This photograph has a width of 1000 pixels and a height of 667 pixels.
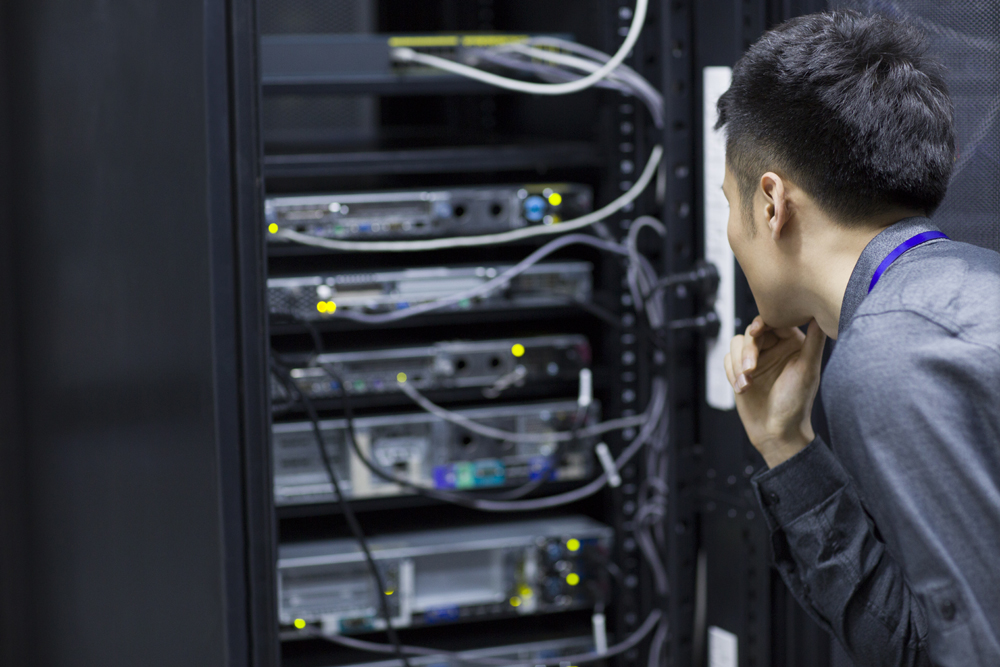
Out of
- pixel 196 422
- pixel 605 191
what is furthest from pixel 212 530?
pixel 605 191

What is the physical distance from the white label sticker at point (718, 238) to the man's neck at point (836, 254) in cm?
44

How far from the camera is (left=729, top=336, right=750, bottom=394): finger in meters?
0.92

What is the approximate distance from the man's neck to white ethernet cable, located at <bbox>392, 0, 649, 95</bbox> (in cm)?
56

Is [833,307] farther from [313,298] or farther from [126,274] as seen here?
[313,298]

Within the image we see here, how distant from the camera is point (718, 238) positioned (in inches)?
49.4

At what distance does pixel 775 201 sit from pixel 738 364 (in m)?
0.21

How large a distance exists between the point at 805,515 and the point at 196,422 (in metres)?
0.54

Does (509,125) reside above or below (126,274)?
above

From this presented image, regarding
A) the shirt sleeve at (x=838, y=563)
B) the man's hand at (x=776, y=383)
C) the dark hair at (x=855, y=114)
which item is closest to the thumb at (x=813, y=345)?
the man's hand at (x=776, y=383)

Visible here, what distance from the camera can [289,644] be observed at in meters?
1.44

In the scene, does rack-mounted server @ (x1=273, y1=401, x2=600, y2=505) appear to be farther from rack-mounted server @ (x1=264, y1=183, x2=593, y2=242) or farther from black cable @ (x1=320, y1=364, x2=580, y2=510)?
rack-mounted server @ (x1=264, y1=183, x2=593, y2=242)

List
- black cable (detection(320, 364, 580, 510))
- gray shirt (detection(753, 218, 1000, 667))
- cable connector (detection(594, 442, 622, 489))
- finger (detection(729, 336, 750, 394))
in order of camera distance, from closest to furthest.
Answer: gray shirt (detection(753, 218, 1000, 667))
finger (detection(729, 336, 750, 394))
black cable (detection(320, 364, 580, 510))
cable connector (detection(594, 442, 622, 489))

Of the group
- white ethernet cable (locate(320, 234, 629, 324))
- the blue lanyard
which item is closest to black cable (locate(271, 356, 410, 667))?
white ethernet cable (locate(320, 234, 629, 324))

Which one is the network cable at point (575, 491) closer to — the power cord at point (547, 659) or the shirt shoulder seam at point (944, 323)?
the power cord at point (547, 659)
